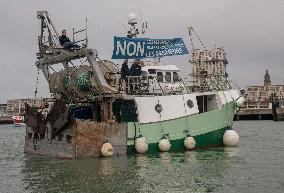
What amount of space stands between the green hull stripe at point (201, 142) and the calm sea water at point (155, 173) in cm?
77

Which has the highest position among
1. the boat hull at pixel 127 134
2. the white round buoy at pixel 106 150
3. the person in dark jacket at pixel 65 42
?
the person in dark jacket at pixel 65 42

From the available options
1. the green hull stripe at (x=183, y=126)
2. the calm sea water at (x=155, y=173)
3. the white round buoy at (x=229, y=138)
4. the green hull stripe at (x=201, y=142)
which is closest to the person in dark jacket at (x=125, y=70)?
the green hull stripe at (x=183, y=126)

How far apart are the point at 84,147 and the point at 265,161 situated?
874 centimetres

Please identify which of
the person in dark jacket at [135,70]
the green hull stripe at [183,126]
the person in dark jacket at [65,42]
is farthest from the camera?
the person in dark jacket at [135,70]

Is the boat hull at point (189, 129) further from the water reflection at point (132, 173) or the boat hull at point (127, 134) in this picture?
the water reflection at point (132, 173)

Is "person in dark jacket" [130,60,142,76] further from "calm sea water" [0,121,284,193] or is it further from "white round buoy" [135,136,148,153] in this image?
"calm sea water" [0,121,284,193]

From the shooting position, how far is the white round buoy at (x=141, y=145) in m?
25.4

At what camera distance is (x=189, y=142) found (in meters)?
26.7

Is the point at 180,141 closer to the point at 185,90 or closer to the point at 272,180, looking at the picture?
the point at 185,90

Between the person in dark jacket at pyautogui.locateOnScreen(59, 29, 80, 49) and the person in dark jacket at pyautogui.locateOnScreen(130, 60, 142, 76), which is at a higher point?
the person in dark jacket at pyautogui.locateOnScreen(59, 29, 80, 49)

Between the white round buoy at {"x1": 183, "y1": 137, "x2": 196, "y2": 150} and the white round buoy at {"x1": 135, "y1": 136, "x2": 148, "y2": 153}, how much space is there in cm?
242

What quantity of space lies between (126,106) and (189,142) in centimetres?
391

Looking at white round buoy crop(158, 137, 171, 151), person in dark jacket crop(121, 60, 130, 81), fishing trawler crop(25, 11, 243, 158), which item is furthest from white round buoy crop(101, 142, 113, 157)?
person in dark jacket crop(121, 60, 130, 81)

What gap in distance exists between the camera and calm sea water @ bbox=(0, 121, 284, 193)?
17375 millimetres
